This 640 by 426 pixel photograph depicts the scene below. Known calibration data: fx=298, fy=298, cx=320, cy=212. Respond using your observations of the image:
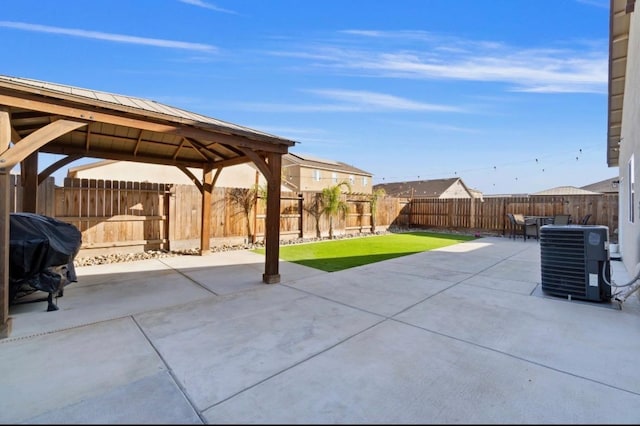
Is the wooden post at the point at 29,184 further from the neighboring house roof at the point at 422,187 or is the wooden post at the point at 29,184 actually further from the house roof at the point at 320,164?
the neighboring house roof at the point at 422,187

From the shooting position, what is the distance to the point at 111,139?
5656 mm

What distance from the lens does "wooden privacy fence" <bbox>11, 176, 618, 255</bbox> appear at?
21.9 feet

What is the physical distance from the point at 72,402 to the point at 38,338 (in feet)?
4.85

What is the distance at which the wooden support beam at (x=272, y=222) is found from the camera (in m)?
5.00

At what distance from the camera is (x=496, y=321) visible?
3303 mm

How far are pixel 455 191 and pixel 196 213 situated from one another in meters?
29.3

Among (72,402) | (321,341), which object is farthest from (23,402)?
(321,341)

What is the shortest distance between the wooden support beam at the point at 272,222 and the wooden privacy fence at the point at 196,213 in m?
4.12

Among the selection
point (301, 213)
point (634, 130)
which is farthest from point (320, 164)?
point (634, 130)

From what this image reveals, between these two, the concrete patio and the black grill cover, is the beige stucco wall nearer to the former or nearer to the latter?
the concrete patio

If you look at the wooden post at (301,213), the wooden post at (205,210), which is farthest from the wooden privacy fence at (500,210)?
the wooden post at (205,210)

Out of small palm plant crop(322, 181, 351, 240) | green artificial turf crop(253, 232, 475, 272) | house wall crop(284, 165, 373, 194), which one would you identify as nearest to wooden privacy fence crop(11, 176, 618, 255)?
small palm plant crop(322, 181, 351, 240)

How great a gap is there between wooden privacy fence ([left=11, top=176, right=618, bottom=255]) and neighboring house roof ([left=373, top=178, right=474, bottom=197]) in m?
15.5

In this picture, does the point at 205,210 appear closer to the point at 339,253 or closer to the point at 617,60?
the point at 339,253
